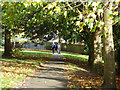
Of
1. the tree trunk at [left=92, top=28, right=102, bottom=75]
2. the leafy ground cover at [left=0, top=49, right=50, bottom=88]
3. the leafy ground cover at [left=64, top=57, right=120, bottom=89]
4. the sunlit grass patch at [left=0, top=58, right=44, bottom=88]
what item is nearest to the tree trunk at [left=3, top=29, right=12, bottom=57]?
the leafy ground cover at [left=0, top=49, right=50, bottom=88]

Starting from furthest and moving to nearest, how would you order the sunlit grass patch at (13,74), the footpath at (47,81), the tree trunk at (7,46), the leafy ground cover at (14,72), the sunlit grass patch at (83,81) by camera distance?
the tree trunk at (7,46) → the sunlit grass patch at (83,81) → the leafy ground cover at (14,72) → the sunlit grass patch at (13,74) → the footpath at (47,81)

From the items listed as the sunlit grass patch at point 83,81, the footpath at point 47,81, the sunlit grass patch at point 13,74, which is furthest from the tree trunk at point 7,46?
the sunlit grass patch at point 83,81

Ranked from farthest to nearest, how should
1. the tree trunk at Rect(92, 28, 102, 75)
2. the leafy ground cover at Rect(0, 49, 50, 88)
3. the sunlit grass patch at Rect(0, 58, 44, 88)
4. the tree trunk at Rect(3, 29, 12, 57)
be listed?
1. the tree trunk at Rect(3, 29, 12, 57)
2. the tree trunk at Rect(92, 28, 102, 75)
3. the leafy ground cover at Rect(0, 49, 50, 88)
4. the sunlit grass patch at Rect(0, 58, 44, 88)

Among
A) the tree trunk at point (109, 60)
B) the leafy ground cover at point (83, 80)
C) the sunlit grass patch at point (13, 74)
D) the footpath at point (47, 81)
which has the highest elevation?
the tree trunk at point (109, 60)

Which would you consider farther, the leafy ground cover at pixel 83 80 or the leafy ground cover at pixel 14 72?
the leafy ground cover at pixel 83 80

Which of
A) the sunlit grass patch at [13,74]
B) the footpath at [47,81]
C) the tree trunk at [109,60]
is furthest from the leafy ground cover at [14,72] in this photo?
the tree trunk at [109,60]

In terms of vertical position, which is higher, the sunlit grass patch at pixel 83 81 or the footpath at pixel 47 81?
the footpath at pixel 47 81

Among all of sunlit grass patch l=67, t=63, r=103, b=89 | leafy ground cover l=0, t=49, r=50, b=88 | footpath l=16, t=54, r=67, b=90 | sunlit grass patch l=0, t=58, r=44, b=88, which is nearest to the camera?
footpath l=16, t=54, r=67, b=90

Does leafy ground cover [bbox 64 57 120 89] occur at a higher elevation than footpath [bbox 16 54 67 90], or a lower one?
lower

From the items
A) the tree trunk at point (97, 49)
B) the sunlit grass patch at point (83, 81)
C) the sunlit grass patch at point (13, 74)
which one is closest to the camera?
the sunlit grass patch at point (13, 74)

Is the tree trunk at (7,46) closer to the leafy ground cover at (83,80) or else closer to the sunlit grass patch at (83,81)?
the leafy ground cover at (83,80)

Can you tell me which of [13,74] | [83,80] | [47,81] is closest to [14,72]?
[13,74]

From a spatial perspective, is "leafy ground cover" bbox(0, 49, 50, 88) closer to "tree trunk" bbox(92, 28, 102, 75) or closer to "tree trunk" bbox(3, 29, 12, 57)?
"tree trunk" bbox(3, 29, 12, 57)

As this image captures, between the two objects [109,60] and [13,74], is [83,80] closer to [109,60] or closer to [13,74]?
[109,60]
